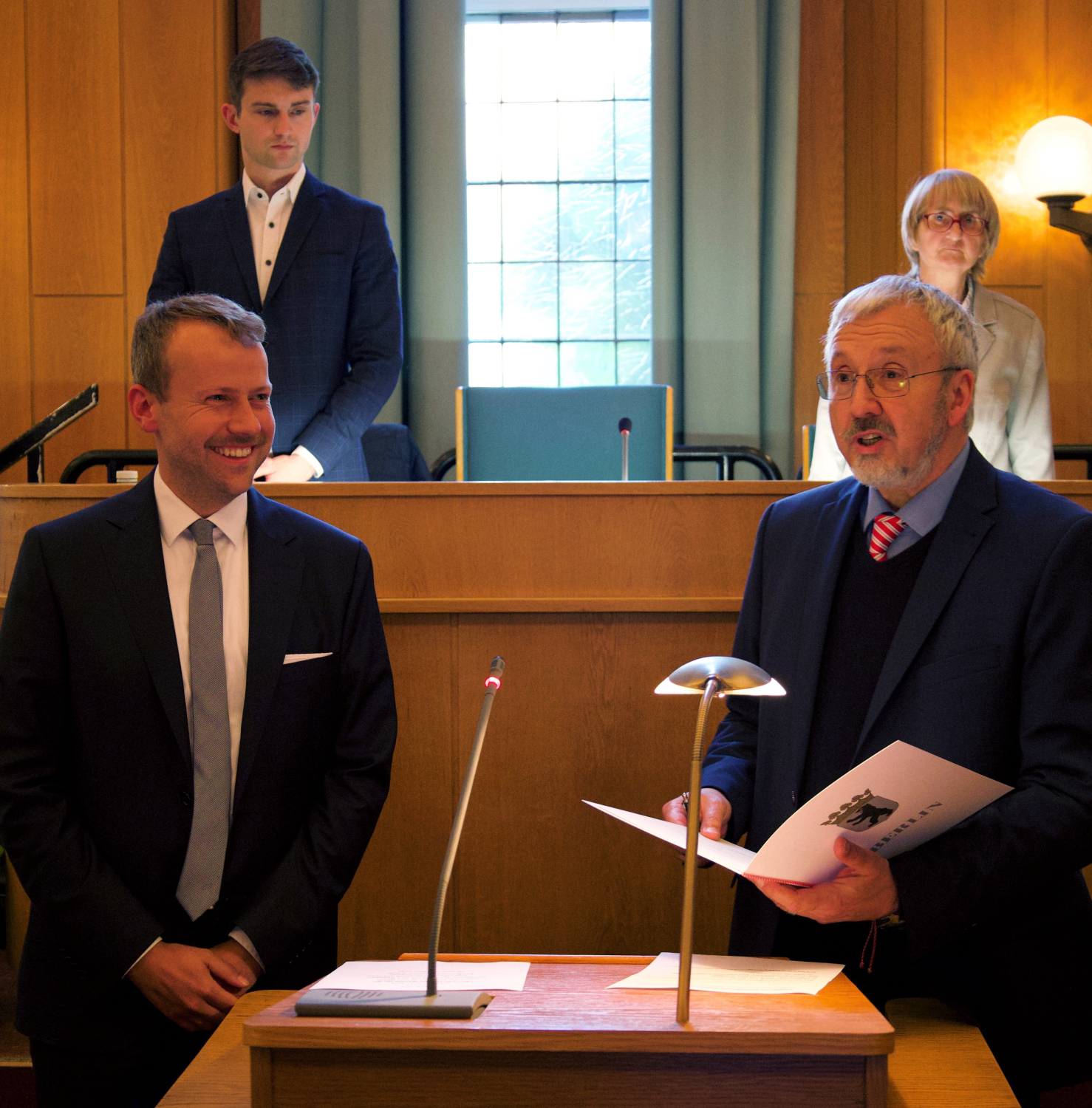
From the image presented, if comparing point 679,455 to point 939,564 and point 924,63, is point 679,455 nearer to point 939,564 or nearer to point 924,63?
point 924,63

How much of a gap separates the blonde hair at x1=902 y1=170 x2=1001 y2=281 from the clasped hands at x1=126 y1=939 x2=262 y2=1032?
2232 millimetres

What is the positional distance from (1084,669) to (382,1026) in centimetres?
95

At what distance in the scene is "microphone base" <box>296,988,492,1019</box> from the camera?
1.01 m

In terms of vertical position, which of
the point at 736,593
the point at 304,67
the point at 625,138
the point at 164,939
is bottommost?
the point at 164,939

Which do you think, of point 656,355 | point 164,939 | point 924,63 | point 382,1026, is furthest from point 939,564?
point 924,63

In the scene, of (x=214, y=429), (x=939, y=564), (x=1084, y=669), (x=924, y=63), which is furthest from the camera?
(x=924, y=63)

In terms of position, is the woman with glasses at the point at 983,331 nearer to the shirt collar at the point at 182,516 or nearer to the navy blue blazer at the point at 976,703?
the navy blue blazer at the point at 976,703

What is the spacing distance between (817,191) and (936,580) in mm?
3781

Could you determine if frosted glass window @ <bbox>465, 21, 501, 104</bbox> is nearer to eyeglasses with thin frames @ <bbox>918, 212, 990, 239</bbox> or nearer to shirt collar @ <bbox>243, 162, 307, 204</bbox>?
shirt collar @ <bbox>243, 162, 307, 204</bbox>

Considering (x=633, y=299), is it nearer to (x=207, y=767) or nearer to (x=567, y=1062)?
(x=207, y=767)

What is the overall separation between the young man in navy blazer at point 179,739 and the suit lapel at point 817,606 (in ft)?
2.04

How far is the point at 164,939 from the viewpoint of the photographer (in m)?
1.59

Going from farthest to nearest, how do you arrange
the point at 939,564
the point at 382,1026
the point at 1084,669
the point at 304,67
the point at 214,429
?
the point at 304,67, the point at 214,429, the point at 939,564, the point at 1084,669, the point at 382,1026

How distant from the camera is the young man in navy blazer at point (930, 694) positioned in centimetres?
138
